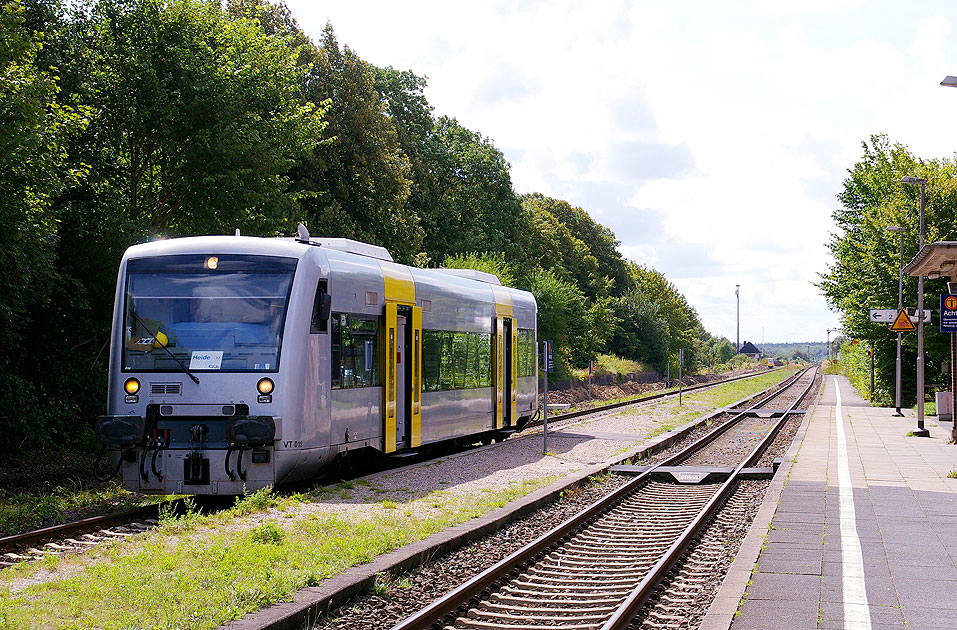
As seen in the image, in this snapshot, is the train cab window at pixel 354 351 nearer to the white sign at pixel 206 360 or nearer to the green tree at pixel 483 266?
the white sign at pixel 206 360

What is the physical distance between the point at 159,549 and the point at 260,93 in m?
14.4

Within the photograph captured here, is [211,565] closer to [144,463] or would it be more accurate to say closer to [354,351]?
[144,463]

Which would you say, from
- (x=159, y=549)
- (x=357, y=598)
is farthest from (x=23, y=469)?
(x=357, y=598)

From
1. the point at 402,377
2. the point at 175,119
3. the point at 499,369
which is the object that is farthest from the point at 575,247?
the point at 402,377

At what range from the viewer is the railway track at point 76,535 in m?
9.15

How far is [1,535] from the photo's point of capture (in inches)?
404

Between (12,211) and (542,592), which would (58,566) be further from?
(12,211)

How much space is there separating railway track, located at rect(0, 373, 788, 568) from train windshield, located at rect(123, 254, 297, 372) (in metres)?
1.91

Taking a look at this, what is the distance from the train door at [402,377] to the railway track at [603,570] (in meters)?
3.72

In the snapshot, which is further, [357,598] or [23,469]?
[23,469]

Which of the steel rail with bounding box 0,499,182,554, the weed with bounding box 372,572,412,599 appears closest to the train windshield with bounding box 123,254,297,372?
the steel rail with bounding box 0,499,182,554

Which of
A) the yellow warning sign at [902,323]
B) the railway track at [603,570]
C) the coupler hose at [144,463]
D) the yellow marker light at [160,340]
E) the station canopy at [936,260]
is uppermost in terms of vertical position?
the station canopy at [936,260]

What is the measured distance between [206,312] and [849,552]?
314 inches

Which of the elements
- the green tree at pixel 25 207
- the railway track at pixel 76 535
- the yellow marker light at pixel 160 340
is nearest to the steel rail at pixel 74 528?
the railway track at pixel 76 535
